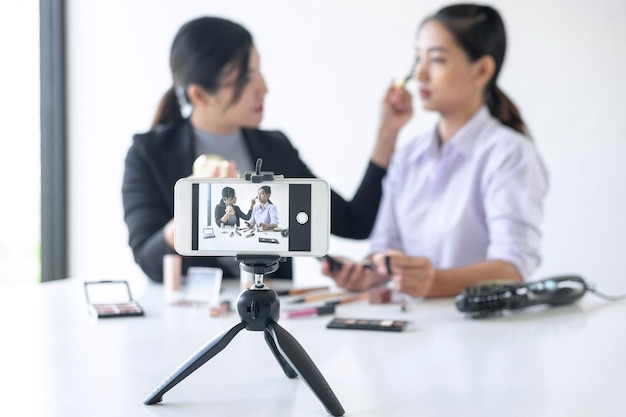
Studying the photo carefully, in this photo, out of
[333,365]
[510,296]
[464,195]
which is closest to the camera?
[333,365]

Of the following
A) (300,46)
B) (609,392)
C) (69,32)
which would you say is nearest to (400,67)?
(300,46)

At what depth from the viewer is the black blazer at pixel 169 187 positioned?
2014mm

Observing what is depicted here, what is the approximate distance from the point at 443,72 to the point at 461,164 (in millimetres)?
319

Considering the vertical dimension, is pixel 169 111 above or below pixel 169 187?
above

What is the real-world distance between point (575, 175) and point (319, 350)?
153cm

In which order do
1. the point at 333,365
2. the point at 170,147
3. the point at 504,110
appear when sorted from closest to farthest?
the point at 333,365
the point at 170,147
the point at 504,110

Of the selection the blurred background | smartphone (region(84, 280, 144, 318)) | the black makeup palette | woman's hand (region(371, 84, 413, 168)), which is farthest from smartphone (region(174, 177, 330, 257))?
woman's hand (region(371, 84, 413, 168))

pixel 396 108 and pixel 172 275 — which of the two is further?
pixel 396 108

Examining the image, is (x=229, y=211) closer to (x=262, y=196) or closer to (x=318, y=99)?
(x=262, y=196)

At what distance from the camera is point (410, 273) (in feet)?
5.02

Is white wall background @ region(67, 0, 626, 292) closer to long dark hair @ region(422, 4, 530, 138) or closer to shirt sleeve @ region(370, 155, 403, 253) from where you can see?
long dark hair @ region(422, 4, 530, 138)

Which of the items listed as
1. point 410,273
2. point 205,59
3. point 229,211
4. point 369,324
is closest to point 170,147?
point 205,59

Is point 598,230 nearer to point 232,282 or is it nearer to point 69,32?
point 232,282

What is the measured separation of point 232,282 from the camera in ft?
5.99
